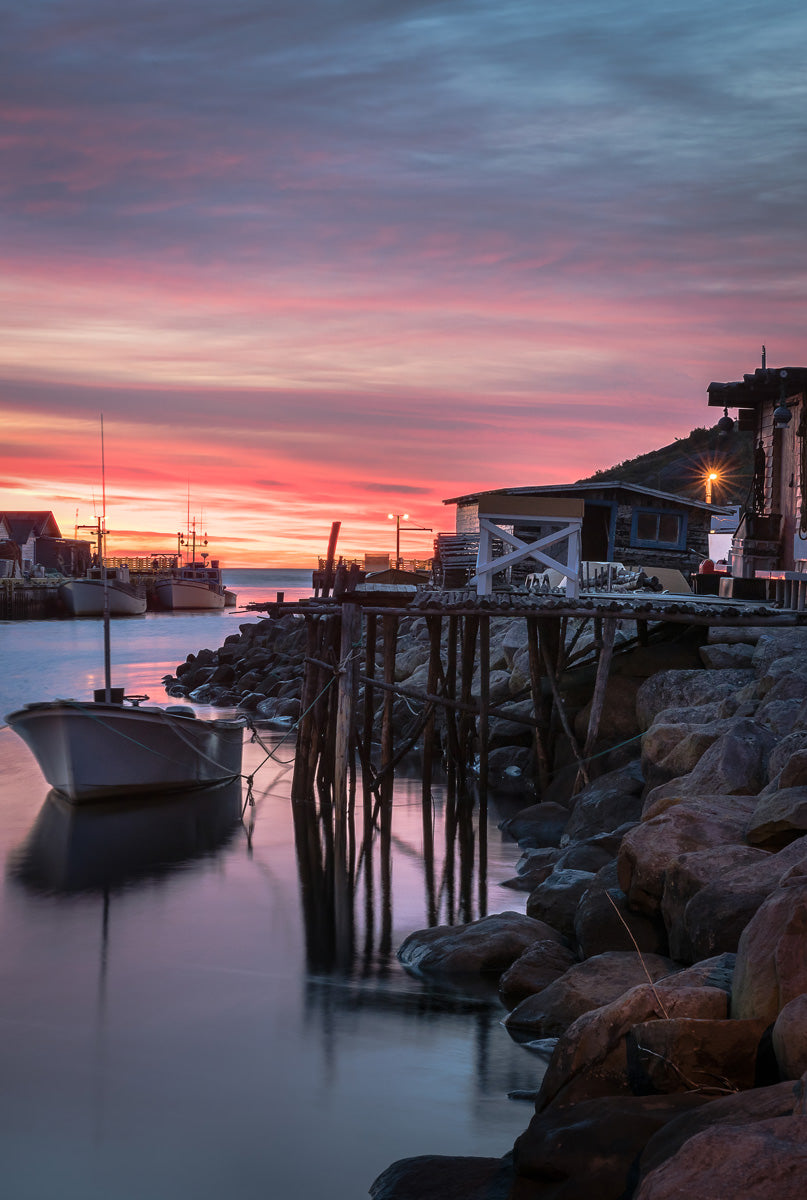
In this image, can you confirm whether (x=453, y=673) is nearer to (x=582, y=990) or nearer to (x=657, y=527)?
(x=657, y=527)

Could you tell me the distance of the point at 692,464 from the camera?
8775 cm

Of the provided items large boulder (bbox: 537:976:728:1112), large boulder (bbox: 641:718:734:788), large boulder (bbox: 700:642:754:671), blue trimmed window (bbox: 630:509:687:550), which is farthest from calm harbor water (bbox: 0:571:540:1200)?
blue trimmed window (bbox: 630:509:687:550)

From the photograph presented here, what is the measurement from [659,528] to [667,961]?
24304mm

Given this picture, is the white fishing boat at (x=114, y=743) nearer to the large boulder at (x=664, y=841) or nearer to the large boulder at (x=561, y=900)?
the large boulder at (x=561, y=900)

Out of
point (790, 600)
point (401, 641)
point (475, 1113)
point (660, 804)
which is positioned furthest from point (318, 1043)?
point (401, 641)

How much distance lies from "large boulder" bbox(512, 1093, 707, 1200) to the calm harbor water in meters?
1.99

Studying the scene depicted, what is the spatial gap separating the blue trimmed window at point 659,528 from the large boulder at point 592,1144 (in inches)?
1061

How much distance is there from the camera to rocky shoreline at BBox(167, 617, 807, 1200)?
572 centimetres

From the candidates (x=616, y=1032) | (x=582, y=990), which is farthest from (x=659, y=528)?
(x=616, y=1032)

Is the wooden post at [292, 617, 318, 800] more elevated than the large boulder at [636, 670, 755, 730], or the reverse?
the large boulder at [636, 670, 755, 730]

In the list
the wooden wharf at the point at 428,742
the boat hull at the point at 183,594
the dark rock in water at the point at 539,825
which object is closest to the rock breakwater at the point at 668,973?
the dark rock in water at the point at 539,825

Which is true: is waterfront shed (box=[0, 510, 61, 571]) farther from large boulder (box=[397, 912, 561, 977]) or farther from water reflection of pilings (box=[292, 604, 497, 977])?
large boulder (box=[397, 912, 561, 977])

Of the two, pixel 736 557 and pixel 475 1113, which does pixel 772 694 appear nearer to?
pixel 736 557

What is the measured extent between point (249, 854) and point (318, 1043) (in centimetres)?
758
